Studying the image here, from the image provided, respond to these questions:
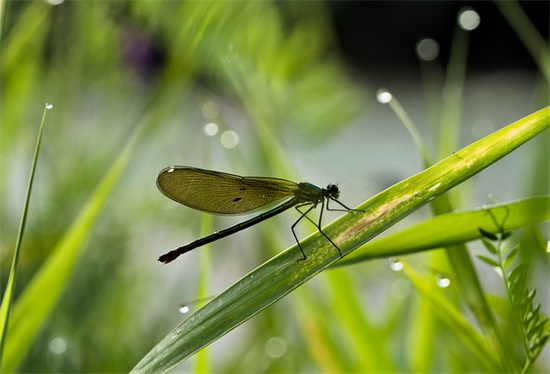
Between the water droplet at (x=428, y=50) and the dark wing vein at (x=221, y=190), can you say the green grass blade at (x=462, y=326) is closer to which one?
the dark wing vein at (x=221, y=190)

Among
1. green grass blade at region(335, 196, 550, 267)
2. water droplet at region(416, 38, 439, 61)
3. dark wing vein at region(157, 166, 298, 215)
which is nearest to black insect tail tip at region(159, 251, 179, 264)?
dark wing vein at region(157, 166, 298, 215)

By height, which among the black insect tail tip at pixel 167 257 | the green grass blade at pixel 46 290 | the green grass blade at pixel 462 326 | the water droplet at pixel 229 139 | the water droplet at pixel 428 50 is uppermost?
the water droplet at pixel 428 50

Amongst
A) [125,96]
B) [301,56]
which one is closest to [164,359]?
[301,56]

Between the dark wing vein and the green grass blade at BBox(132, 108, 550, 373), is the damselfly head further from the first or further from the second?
the green grass blade at BBox(132, 108, 550, 373)

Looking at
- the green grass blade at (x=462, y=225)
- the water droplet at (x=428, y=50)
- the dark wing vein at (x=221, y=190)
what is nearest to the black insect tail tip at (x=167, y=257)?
the dark wing vein at (x=221, y=190)

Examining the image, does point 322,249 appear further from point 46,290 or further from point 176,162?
point 176,162

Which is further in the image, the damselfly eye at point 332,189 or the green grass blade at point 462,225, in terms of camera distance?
the damselfly eye at point 332,189
